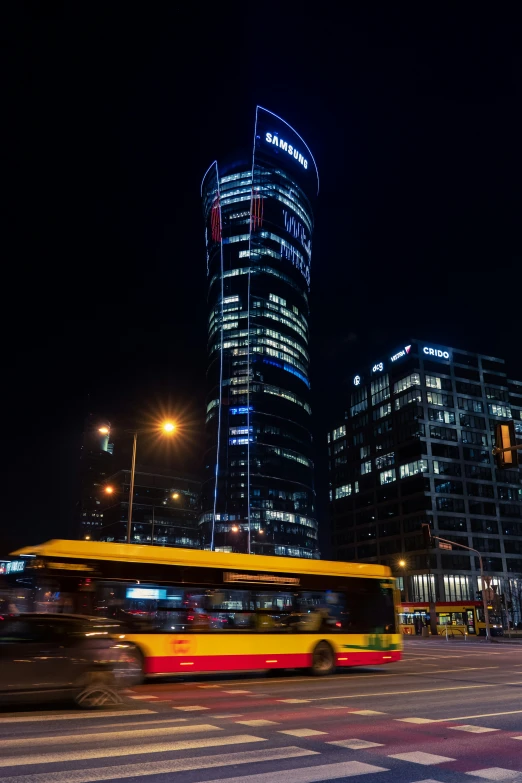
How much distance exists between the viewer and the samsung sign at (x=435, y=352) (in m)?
117

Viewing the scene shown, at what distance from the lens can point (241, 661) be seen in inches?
712

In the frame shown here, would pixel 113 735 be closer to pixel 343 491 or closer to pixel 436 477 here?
pixel 436 477

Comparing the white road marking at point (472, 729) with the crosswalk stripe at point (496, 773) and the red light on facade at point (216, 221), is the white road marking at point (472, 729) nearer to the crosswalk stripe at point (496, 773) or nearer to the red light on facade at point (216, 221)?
the crosswalk stripe at point (496, 773)

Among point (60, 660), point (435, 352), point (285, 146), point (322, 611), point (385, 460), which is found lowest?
point (60, 660)

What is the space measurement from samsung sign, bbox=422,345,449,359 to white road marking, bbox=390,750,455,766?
11264 cm

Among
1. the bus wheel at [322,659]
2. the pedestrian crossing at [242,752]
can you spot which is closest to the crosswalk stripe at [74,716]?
the pedestrian crossing at [242,752]

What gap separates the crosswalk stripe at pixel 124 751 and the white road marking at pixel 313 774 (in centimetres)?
188

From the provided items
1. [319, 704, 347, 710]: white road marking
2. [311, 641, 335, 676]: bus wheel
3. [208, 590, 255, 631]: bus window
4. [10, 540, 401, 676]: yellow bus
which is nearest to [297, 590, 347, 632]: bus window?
[10, 540, 401, 676]: yellow bus

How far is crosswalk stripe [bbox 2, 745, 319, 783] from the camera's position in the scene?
6.93 metres

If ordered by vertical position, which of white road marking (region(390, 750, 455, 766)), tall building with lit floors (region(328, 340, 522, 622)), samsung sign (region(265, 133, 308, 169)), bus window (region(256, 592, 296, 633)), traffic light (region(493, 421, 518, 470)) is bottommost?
white road marking (region(390, 750, 455, 766))

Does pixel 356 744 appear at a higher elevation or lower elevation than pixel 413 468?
lower

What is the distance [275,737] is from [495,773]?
353cm

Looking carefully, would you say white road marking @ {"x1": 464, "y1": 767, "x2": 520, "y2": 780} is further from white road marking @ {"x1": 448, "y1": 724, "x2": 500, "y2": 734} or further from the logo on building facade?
the logo on building facade

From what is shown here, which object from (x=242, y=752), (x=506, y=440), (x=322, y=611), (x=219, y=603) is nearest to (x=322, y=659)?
(x=322, y=611)
